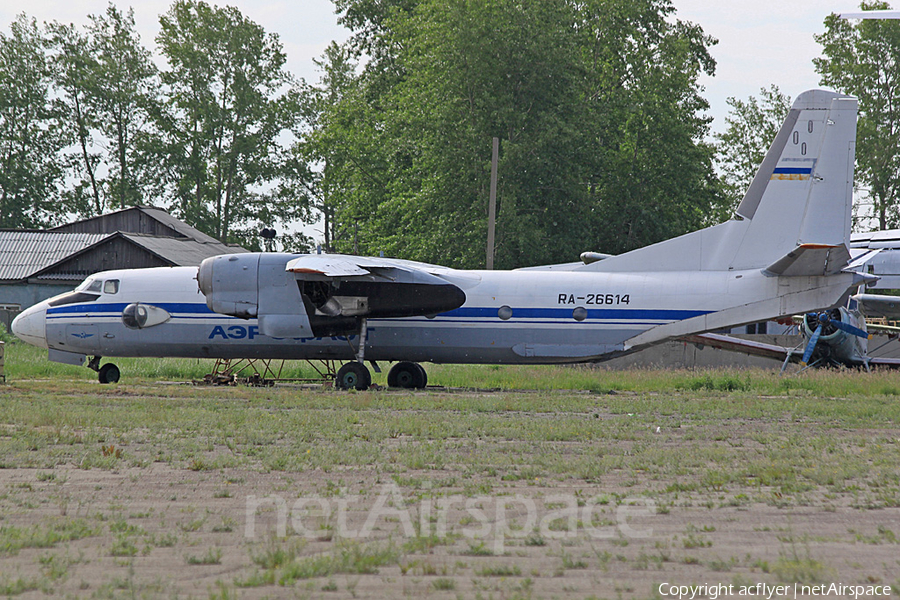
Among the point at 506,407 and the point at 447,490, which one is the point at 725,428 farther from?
the point at 447,490

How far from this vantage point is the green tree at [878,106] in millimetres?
50438

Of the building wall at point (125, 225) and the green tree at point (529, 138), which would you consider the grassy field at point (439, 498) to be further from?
the building wall at point (125, 225)

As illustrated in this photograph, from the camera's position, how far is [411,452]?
36.4 ft

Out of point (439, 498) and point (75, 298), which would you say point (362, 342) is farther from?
point (439, 498)

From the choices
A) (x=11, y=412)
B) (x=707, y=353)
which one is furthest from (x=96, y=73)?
(x=11, y=412)

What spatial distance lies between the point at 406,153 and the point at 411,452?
116 ft

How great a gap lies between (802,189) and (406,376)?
10.5 m

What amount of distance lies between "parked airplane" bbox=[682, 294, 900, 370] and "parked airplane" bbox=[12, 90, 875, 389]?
617cm

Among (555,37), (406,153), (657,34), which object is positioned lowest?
(406,153)

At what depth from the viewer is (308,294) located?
20625 millimetres

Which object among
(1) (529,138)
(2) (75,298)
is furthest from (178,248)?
(2) (75,298)

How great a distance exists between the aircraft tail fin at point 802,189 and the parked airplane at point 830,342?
6.37 m

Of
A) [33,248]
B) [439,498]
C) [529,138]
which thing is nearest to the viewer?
[439,498]

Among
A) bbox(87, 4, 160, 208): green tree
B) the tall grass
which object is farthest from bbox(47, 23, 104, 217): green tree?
the tall grass
